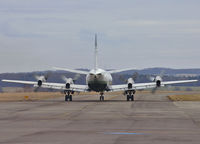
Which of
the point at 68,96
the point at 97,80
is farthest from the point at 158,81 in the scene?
the point at 68,96

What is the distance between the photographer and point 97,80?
206 feet

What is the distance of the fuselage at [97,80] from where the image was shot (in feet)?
205

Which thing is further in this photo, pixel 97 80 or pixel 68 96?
pixel 68 96

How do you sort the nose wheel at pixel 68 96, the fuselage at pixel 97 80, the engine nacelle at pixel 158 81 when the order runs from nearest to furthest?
the fuselage at pixel 97 80 → the engine nacelle at pixel 158 81 → the nose wheel at pixel 68 96

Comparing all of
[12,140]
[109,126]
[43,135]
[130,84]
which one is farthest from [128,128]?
[130,84]

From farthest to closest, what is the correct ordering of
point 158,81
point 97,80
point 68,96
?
point 68,96 < point 158,81 < point 97,80

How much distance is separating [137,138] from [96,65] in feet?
161

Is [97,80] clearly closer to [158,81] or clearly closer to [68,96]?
[68,96]

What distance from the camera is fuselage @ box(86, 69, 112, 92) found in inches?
2462

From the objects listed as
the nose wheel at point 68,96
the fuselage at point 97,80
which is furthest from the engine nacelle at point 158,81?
the nose wheel at point 68,96

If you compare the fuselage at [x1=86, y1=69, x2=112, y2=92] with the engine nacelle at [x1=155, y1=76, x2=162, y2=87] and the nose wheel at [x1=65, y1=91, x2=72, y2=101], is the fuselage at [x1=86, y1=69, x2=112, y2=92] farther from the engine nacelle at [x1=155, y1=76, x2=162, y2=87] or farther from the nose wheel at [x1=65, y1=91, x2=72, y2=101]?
the engine nacelle at [x1=155, y1=76, x2=162, y2=87]

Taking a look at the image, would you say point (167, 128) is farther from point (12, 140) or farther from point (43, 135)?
point (12, 140)

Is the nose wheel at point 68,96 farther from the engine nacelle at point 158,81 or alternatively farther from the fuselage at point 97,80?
the engine nacelle at point 158,81

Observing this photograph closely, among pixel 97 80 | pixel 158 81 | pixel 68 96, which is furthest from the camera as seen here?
pixel 68 96
